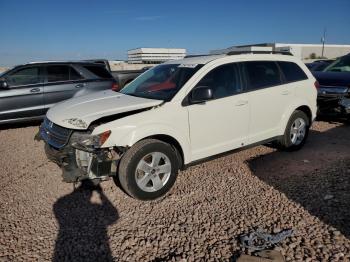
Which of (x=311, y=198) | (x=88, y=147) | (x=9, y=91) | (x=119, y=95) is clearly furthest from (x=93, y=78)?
(x=311, y=198)

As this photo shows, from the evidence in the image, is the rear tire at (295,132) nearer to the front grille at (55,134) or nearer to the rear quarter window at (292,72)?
the rear quarter window at (292,72)

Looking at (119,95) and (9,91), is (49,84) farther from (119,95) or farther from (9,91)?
(119,95)

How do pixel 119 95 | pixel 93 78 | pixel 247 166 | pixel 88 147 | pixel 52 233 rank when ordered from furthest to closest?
pixel 93 78 < pixel 247 166 < pixel 119 95 < pixel 88 147 < pixel 52 233

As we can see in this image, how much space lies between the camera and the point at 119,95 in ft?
15.5

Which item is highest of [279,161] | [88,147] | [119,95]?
[119,95]

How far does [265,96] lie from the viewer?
4.92m

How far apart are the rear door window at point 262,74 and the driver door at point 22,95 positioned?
511 cm

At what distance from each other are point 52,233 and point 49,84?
527cm

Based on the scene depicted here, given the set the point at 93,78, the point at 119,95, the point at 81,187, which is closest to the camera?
the point at 81,187

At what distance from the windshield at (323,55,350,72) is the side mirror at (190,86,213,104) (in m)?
6.45

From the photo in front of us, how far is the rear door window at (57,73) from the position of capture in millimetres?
7730

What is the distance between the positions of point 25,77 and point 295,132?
20.6 ft

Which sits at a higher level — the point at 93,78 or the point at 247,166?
the point at 93,78

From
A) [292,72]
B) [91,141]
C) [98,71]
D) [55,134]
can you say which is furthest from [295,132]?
[98,71]
